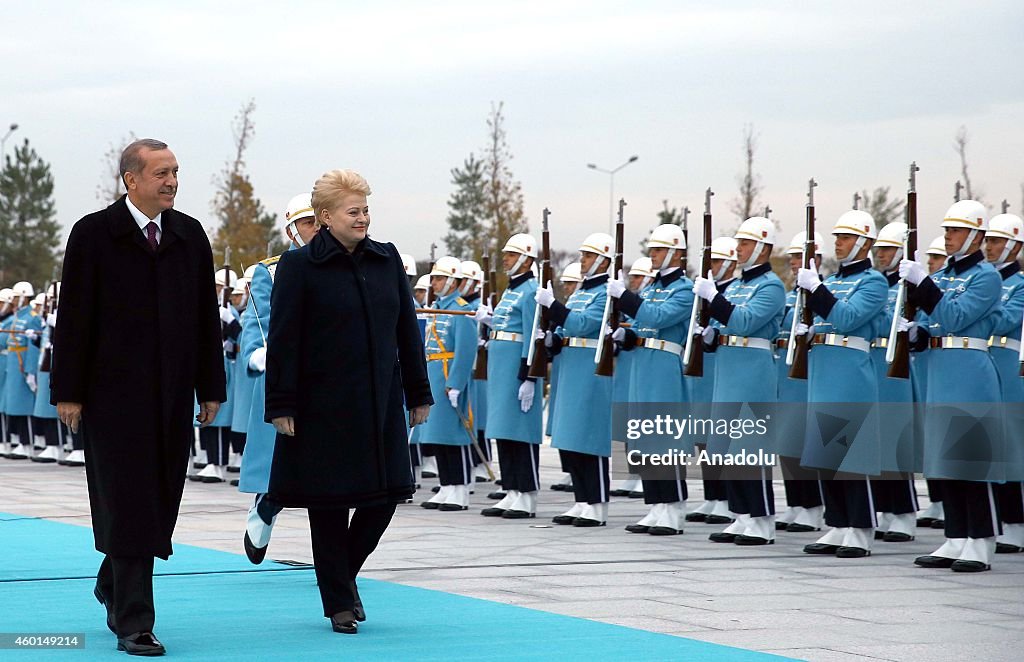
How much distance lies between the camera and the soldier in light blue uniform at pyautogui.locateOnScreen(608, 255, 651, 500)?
1236 cm

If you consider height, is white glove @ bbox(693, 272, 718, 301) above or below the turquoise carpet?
above

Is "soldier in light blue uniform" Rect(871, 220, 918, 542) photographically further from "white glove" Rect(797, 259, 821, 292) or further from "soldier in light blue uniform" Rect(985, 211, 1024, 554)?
"white glove" Rect(797, 259, 821, 292)

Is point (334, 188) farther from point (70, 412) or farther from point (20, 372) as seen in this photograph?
point (20, 372)

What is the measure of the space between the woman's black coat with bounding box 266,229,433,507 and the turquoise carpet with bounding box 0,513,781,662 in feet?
1.96

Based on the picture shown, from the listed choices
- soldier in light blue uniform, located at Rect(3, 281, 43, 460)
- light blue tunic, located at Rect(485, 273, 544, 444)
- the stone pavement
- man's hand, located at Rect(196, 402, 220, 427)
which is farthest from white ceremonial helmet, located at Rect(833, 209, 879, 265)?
soldier in light blue uniform, located at Rect(3, 281, 43, 460)

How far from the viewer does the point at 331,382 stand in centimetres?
675

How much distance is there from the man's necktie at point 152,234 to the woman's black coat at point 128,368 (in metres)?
0.03

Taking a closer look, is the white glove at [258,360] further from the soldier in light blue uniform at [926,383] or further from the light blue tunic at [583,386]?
the soldier in light blue uniform at [926,383]

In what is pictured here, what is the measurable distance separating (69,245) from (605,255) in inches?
256

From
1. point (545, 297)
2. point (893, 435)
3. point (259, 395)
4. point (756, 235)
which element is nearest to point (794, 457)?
point (893, 435)

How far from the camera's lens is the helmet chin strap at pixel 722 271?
39.9 feet

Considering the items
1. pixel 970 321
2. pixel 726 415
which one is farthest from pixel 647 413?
pixel 970 321

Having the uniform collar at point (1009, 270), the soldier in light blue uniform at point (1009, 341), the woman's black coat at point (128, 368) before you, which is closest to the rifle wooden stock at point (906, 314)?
the soldier in light blue uniform at point (1009, 341)

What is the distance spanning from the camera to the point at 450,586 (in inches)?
329
